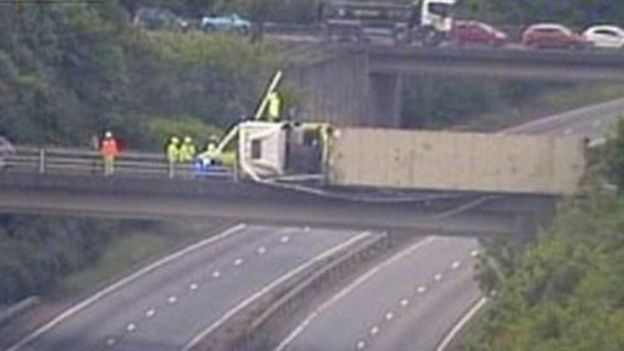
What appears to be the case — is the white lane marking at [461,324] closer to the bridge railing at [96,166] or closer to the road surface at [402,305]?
the road surface at [402,305]

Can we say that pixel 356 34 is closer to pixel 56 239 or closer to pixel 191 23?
pixel 191 23

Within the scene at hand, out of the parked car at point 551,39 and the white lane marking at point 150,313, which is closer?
the white lane marking at point 150,313

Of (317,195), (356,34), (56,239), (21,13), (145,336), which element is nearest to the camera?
(317,195)

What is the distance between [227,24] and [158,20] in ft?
8.04

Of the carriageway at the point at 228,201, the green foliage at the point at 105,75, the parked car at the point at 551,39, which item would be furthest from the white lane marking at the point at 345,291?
the parked car at the point at 551,39

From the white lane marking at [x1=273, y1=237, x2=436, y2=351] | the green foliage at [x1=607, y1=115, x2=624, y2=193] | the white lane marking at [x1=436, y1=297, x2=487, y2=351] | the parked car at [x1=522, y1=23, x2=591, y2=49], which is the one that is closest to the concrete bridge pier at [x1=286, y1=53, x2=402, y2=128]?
the parked car at [x1=522, y1=23, x2=591, y2=49]

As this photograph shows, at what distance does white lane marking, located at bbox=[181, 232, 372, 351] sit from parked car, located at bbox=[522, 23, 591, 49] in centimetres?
1772

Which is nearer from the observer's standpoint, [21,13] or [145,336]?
[145,336]

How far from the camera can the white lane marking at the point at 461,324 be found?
212 feet

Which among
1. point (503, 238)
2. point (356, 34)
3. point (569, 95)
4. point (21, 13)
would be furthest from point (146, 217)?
point (569, 95)

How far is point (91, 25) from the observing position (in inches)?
3179

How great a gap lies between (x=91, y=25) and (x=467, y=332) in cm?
1850

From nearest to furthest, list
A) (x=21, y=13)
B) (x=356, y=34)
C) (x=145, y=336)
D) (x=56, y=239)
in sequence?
(x=145, y=336)
(x=56, y=239)
(x=21, y=13)
(x=356, y=34)

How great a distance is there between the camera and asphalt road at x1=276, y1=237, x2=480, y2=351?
2579 inches
